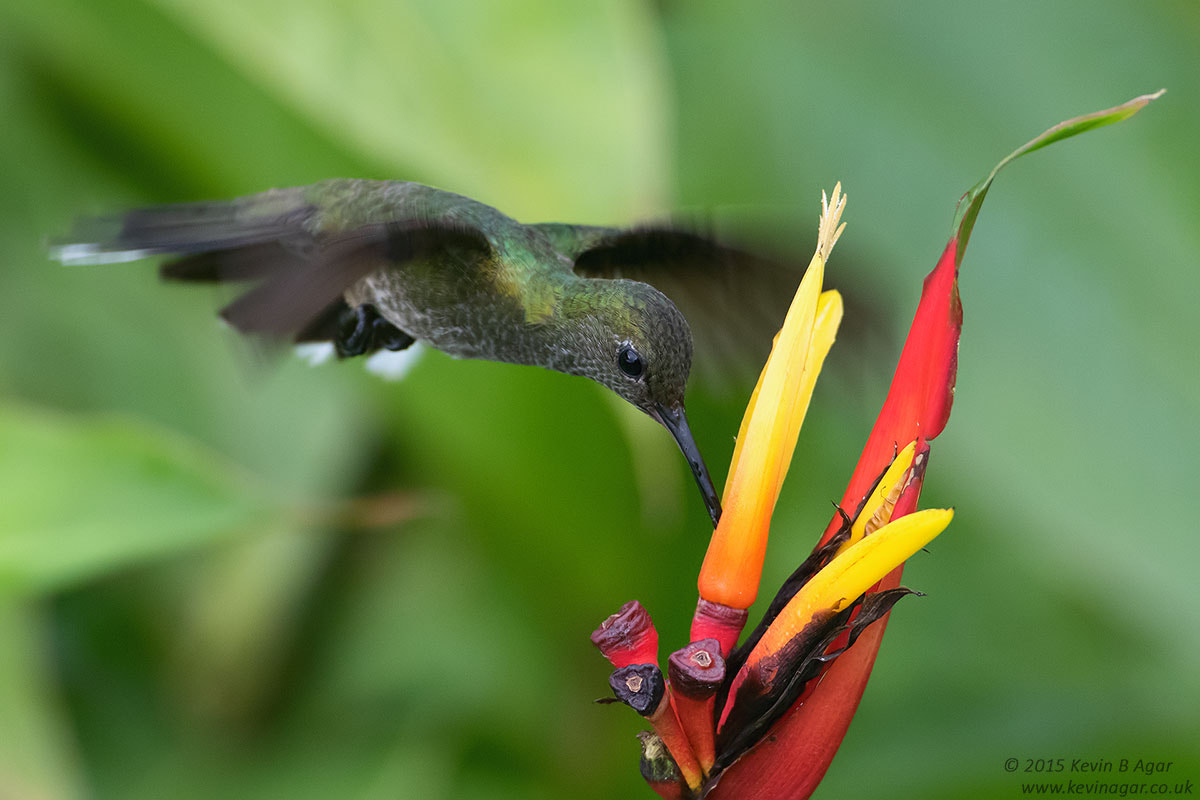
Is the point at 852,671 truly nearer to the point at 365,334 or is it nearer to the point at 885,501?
the point at 885,501

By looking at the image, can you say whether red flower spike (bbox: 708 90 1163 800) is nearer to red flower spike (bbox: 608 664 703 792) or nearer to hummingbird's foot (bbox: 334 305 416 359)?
red flower spike (bbox: 608 664 703 792)

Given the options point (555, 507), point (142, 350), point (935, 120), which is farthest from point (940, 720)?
point (142, 350)

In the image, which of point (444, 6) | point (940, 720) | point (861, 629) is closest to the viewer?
point (861, 629)

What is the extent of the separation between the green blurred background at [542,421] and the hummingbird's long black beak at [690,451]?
13 centimetres

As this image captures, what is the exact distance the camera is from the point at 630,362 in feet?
1.73

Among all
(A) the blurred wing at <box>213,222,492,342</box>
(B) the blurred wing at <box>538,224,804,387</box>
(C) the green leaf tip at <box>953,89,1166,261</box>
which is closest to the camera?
(C) the green leaf tip at <box>953,89,1166,261</box>

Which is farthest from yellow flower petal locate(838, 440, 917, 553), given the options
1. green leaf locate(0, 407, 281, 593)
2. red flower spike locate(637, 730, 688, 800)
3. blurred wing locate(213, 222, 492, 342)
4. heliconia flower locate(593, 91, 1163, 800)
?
green leaf locate(0, 407, 281, 593)

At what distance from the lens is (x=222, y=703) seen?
1.18m

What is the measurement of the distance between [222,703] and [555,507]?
453 mm

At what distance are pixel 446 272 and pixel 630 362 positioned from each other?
0.43ft

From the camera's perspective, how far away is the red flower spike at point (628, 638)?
16.8 inches

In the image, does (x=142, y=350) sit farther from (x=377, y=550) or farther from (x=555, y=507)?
(x=555, y=507)

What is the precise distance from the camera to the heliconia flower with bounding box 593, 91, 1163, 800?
0.44 metres

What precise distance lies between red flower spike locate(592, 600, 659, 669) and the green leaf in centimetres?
41
